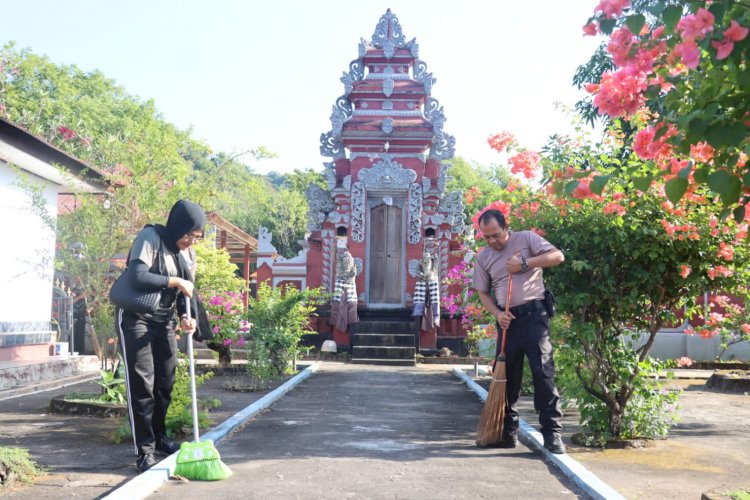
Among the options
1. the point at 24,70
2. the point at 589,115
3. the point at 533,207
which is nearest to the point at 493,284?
the point at 533,207

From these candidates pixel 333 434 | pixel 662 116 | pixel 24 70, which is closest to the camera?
pixel 662 116

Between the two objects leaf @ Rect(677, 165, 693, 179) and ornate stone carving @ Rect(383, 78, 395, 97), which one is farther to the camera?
ornate stone carving @ Rect(383, 78, 395, 97)

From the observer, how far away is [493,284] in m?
7.04

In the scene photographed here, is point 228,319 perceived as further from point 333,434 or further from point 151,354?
point 151,354

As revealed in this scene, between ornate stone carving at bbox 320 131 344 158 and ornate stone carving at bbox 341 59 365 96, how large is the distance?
4.71 feet

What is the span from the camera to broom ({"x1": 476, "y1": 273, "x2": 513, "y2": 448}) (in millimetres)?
6781

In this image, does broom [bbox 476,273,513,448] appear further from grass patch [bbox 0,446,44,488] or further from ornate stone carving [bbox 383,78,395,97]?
ornate stone carving [bbox 383,78,395,97]

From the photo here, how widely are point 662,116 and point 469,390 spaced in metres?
9.96

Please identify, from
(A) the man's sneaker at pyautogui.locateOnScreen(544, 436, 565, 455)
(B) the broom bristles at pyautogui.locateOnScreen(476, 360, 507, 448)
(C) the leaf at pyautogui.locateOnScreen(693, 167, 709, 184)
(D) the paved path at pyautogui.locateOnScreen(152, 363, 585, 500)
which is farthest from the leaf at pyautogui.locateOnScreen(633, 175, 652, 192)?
(B) the broom bristles at pyautogui.locateOnScreen(476, 360, 507, 448)

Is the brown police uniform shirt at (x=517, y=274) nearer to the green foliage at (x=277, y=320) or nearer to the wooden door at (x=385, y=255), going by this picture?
the green foliage at (x=277, y=320)

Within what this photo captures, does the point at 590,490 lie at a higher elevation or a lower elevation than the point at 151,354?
lower

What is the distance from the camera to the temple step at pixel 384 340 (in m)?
21.0

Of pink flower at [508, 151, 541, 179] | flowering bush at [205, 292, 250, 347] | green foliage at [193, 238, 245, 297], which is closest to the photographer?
pink flower at [508, 151, 541, 179]

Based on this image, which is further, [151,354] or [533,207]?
[533,207]
